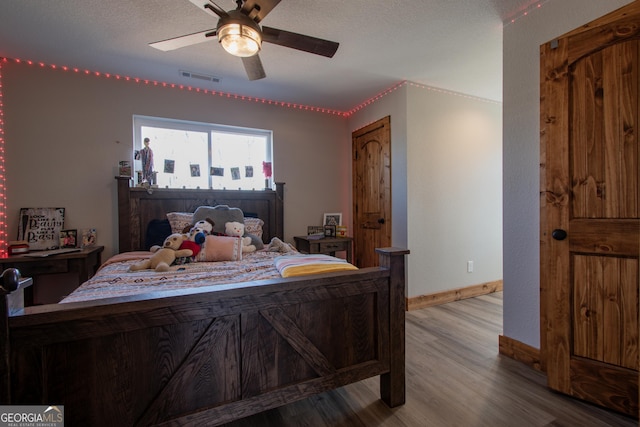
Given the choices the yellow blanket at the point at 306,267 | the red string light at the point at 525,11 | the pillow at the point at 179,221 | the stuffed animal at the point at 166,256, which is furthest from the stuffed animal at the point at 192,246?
the red string light at the point at 525,11

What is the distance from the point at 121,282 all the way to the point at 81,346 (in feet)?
2.46

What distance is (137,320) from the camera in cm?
96

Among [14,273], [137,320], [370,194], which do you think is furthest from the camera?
[370,194]

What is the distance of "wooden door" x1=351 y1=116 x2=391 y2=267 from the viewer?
3.20m

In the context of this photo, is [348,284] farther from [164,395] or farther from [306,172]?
[306,172]

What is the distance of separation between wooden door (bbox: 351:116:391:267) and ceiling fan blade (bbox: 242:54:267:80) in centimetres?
174

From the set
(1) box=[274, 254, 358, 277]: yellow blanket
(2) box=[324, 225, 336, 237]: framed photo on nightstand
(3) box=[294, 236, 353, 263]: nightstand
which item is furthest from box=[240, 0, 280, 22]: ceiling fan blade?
(2) box=[324, 225, 336, 237]: framed photo on nightstand

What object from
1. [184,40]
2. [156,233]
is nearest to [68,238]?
[156,233]

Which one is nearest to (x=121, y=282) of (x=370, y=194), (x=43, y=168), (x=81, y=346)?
(x=81, y=346)

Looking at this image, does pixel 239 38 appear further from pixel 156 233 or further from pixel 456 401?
pixel 456 401

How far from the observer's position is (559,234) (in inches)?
61.8

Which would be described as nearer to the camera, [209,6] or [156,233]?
[209,6]

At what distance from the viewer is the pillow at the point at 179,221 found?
2697 mm

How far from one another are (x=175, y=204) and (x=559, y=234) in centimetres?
333
